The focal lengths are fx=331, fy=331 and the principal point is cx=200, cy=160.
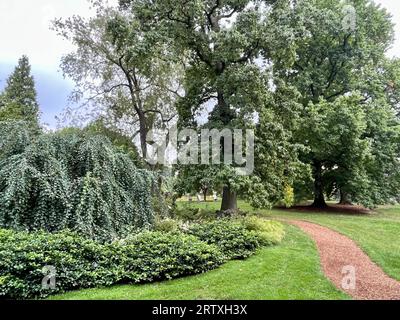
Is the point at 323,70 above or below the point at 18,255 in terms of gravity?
above

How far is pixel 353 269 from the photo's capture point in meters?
6.53

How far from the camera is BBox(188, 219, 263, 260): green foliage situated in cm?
→ 689

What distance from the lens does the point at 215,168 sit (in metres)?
10.8

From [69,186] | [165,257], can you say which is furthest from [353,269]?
[69,186]

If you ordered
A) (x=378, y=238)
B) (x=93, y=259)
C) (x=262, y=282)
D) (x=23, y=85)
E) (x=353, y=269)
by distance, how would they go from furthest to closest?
(x=23, y=85), (x=378, y=238), (x=353, y=269), (x=93, y=259), (x=262, y=282)

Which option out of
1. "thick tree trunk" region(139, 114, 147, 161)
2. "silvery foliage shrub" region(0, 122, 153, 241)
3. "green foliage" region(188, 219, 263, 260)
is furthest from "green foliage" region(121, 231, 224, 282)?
"thick tree trunk" region(139, 114, 147, 161)

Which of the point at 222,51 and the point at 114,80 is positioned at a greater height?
the point at 114,80

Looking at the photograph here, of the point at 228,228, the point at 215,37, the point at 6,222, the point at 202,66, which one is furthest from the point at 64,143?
the point at 202,66

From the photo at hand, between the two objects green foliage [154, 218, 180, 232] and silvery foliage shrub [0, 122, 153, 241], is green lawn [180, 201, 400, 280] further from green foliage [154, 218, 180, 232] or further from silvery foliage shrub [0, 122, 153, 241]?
silvery foliage shrub [0, 122, 153, 241]

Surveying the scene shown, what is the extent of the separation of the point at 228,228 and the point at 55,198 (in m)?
3.84

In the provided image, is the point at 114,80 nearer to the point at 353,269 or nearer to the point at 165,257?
the point at 165,257

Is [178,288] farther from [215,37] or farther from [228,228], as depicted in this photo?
[215,37]

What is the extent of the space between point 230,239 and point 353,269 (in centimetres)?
251
